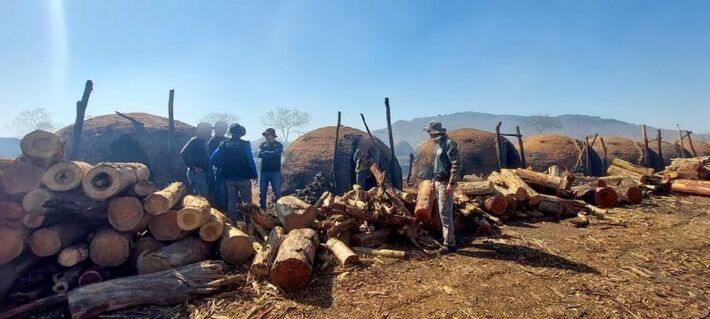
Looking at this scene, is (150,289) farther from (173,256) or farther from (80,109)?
(80,109)

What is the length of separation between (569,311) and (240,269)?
4327mm

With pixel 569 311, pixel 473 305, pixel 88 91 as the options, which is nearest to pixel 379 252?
pixel 473 305

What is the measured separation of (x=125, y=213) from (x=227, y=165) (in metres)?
2.97

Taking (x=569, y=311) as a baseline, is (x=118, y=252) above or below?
above

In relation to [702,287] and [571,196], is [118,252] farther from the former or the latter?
[571,196]

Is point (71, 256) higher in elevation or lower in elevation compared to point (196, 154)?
lower

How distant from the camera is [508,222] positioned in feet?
27.6

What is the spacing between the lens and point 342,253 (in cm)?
548

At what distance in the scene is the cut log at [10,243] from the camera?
4.27 metres

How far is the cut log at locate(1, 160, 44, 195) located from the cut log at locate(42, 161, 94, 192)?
10 cm

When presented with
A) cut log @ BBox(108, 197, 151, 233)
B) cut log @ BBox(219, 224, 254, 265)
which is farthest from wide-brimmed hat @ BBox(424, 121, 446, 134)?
cut log @ BBox(108, 197, 151, 233)

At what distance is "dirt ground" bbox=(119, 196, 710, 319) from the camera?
161 inches

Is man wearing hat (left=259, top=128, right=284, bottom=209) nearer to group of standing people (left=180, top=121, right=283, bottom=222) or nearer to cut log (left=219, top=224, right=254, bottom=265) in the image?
group of standing people (left=180, top=121, right=283, bottom=222)

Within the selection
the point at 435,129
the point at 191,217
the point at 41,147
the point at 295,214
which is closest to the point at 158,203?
the point at 191,217
